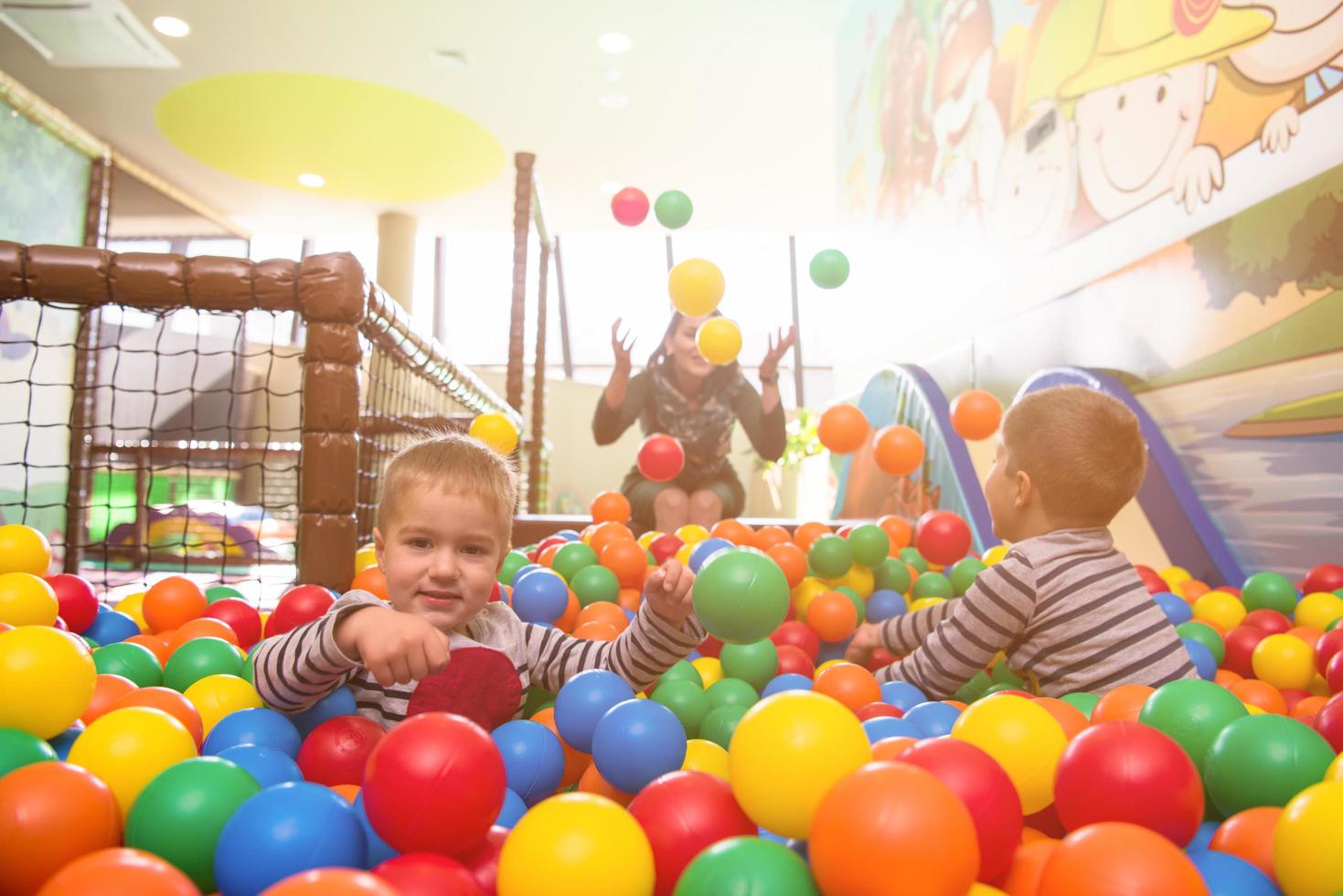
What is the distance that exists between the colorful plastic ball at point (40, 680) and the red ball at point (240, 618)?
56 cm

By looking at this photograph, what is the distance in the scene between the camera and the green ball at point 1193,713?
2.76 ft

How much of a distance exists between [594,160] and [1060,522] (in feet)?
17.6

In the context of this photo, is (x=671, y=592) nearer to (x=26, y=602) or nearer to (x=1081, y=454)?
(x=1081, y=454)

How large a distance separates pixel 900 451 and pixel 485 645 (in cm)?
137

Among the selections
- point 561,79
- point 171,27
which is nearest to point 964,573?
point 561,79

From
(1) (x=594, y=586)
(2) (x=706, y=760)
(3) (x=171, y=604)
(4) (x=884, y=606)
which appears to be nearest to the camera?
(2) (x=706, y=760)

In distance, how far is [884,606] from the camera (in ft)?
5.83

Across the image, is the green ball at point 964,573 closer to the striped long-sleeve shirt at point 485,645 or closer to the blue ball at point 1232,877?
the striped long-sleeve shirt at point 485,645

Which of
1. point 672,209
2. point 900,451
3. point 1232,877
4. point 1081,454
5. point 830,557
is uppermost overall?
point 672,209

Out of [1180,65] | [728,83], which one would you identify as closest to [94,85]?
[728,83]

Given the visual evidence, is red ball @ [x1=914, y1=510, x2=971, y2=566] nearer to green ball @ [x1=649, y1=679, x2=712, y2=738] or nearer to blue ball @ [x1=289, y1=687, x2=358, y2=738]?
green ball @ [x1=649, y1=679, x2=712, y2=738]

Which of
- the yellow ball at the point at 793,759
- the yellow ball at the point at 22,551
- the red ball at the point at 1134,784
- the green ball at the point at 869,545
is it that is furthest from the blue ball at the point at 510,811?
the green ball at the point at 869,545

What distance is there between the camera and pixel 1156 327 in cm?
193

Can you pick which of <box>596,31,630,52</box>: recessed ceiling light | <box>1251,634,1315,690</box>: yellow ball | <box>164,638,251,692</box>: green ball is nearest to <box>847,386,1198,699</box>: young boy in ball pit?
<box>1251,634,1315,690</box>: yellow ball
